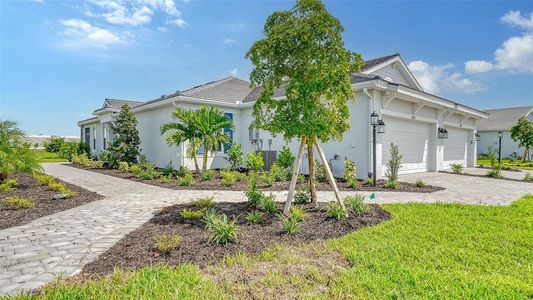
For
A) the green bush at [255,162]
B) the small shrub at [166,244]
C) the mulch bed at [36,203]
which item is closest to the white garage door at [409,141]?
the green bush at [255,162]

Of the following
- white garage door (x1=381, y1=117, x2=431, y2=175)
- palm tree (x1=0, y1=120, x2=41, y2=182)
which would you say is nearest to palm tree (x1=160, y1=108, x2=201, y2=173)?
palm tree (x1=0, y1=120, x2=41, y2=182)

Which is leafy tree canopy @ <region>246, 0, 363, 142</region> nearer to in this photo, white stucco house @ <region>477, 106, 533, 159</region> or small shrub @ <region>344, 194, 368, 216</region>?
small shrub @ <region>344, 194, 368, 216</region>

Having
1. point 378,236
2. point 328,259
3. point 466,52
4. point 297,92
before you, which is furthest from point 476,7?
point 328,259

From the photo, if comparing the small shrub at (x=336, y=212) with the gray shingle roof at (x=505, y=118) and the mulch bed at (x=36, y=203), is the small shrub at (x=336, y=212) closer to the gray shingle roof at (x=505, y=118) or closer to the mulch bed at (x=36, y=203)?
the mulch bed at (x=36, y=203)

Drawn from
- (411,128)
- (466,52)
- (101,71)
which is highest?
(466,52)

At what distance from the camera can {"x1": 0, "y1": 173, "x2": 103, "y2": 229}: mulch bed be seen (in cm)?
554

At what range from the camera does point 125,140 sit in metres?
15.9

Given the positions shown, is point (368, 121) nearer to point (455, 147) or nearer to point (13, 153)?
point (455, 147)

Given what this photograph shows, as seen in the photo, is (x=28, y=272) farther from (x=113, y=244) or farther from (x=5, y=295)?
(x=113, y=244)

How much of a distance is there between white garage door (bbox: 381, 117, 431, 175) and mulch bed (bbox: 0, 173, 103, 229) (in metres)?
10.2

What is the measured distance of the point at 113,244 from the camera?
407 centimetres

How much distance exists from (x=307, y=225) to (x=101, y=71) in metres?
11.9

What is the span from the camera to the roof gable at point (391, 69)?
46.0 ft

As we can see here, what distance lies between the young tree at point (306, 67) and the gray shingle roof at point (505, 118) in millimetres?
32492
